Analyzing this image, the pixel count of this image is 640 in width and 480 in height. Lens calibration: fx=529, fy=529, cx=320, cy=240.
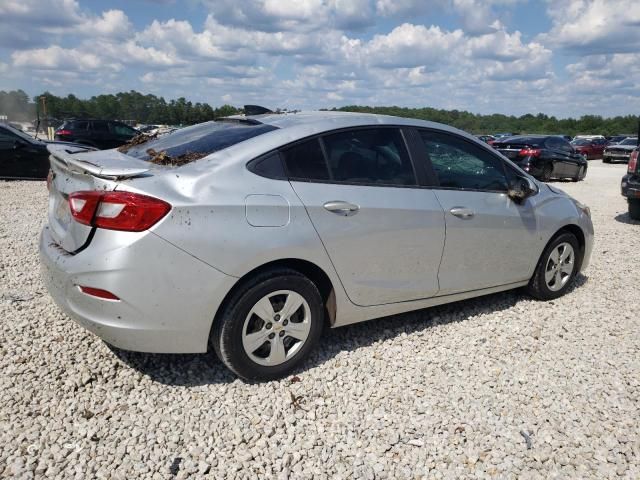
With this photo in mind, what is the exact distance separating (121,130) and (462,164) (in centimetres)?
1790

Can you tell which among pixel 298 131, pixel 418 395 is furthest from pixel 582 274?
pixel 298 131

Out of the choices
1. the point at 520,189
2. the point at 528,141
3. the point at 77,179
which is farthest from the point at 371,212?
the point at 528,141

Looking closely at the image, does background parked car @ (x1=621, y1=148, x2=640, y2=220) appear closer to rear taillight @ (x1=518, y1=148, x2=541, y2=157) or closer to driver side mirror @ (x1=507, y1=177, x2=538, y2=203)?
driver side mirror @ (x1=507, y1=177, x2=538, y2=203)

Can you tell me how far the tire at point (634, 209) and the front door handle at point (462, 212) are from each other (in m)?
7.09

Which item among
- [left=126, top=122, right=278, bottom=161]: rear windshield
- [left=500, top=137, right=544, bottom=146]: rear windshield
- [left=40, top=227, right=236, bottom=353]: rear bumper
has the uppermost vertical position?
[left=126, top=122, right=278, bottom=161]: rear windshield

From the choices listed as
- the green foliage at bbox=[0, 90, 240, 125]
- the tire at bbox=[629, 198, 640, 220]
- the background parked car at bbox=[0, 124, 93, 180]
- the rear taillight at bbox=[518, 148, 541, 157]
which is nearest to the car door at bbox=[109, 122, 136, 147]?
the background parked car at bbox=[0, 124, 93, 180]

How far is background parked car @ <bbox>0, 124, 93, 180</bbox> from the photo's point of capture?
38.6 ft

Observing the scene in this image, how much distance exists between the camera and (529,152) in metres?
16.2

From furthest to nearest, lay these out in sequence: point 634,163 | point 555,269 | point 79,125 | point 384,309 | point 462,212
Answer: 1. point 79,125
2. point 634,163
3. point 555,269
4. point 462,212
5. point 384,309

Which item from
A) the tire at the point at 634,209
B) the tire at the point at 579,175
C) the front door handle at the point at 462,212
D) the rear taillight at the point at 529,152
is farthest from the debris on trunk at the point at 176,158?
the tire at the point at 579,175

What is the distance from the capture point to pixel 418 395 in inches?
130

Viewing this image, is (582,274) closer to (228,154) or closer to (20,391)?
(228,154)

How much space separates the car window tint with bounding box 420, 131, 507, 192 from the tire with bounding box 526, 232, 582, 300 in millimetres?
911

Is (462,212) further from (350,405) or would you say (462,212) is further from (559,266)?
(350,405)
